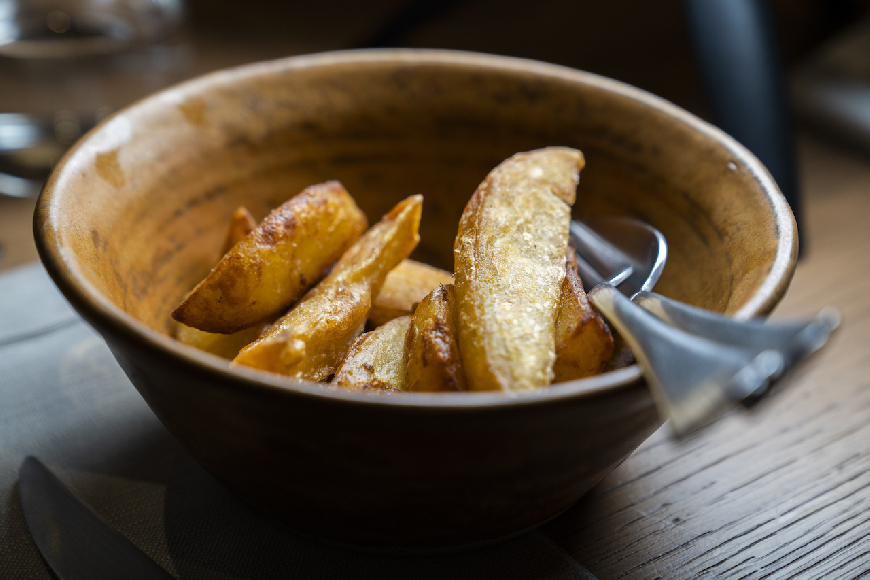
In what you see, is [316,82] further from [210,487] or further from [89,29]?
[89,29]

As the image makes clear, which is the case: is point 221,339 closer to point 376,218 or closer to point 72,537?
point 72,537

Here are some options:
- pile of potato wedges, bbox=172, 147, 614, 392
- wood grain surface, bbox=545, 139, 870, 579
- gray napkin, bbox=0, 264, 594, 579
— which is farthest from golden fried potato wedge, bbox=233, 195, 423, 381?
wood grain surface, bbox=545, 139, 870, 579

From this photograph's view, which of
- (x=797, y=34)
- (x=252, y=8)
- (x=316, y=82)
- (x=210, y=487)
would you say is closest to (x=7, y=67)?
(x=252, y=8)

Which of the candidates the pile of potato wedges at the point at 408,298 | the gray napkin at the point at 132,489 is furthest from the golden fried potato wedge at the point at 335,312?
the gray napkin at the point at 132,489

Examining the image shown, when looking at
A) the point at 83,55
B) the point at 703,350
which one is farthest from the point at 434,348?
the point at 83,55

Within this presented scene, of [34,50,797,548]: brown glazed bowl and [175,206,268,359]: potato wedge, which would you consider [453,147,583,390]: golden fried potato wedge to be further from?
[175,206,268,359]: potato wedge
